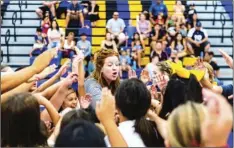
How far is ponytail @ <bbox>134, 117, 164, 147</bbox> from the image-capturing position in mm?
2721

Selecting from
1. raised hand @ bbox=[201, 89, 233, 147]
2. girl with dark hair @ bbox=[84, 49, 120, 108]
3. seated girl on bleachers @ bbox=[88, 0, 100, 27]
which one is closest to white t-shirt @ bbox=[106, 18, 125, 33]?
seated girl on bleachers @ bbox=[88, 0, 100, 27]

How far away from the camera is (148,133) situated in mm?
2744

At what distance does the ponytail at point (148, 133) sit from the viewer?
8.93 feet

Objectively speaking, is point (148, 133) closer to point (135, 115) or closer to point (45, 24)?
point (135, 115)

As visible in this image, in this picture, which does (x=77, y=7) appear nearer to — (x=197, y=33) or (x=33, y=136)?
(x=197, y=33)

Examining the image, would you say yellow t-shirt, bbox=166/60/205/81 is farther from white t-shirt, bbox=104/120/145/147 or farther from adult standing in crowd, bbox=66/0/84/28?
adult standing in crowd, bbox=66/0/84/28

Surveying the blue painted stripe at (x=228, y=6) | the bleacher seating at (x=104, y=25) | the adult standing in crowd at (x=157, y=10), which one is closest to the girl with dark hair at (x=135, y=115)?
the bleacher seating at (x=104, y=25)

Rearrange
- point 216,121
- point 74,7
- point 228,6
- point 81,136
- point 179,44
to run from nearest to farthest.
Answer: point 216,121
point 81,136
point 179,44
point 74,7
point 228,6

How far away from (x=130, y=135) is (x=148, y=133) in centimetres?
11

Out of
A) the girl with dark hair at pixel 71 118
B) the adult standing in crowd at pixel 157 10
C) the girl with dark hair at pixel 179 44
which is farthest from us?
the adult standing in crowd at pixel 157 10

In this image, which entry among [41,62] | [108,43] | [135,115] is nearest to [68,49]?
[108,43]

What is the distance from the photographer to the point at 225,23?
1259 cm

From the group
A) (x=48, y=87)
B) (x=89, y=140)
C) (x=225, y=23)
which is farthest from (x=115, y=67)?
(x=225, y=23)

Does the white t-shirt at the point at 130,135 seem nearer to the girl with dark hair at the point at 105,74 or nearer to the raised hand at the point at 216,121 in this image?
the raised hand at the point at 216,121
